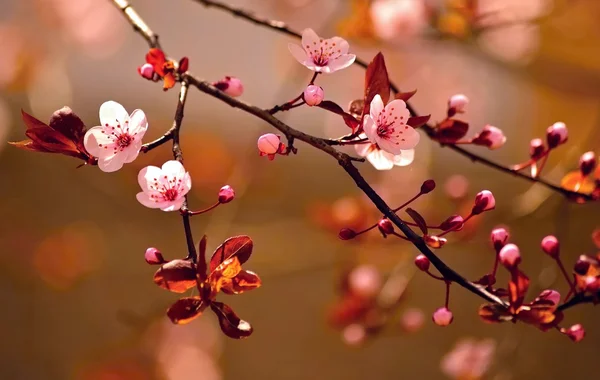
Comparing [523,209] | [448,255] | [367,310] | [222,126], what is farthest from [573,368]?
[222,126]

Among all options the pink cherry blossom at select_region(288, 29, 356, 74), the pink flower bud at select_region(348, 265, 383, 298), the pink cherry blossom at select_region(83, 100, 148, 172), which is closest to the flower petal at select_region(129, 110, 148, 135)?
the pink cherry blossom at select_region(83, 100, 148, 172)

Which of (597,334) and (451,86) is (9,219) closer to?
(451,86)

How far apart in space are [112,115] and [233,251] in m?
0.11

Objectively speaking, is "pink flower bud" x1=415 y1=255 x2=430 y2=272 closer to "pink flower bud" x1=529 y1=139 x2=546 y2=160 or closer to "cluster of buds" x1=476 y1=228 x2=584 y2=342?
"cluster of buds" x1=476 y1=228 x2=584 y2=342

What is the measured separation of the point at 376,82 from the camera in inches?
13.7

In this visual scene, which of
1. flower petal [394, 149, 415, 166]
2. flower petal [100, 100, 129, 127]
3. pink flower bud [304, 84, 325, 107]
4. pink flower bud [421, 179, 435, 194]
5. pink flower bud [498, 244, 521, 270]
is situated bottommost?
pink flower bud [498, 244, 521, 270]

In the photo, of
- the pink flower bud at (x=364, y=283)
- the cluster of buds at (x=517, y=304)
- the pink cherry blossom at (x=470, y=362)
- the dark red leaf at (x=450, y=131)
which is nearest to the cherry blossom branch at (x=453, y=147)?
the dark red leaf at (x=450, y=131)

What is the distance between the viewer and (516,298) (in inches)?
13.3

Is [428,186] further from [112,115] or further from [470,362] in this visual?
[470,362]

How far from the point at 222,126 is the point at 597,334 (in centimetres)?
87

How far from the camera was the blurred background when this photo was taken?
105 centimetres

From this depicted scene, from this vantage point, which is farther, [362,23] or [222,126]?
[222,126]

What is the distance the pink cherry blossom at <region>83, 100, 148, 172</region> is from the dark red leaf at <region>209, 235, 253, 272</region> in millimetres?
76

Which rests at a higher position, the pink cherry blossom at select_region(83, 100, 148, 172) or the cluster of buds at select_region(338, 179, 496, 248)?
the pink cherry blossom at select_region(83, 100, 148, 172)
